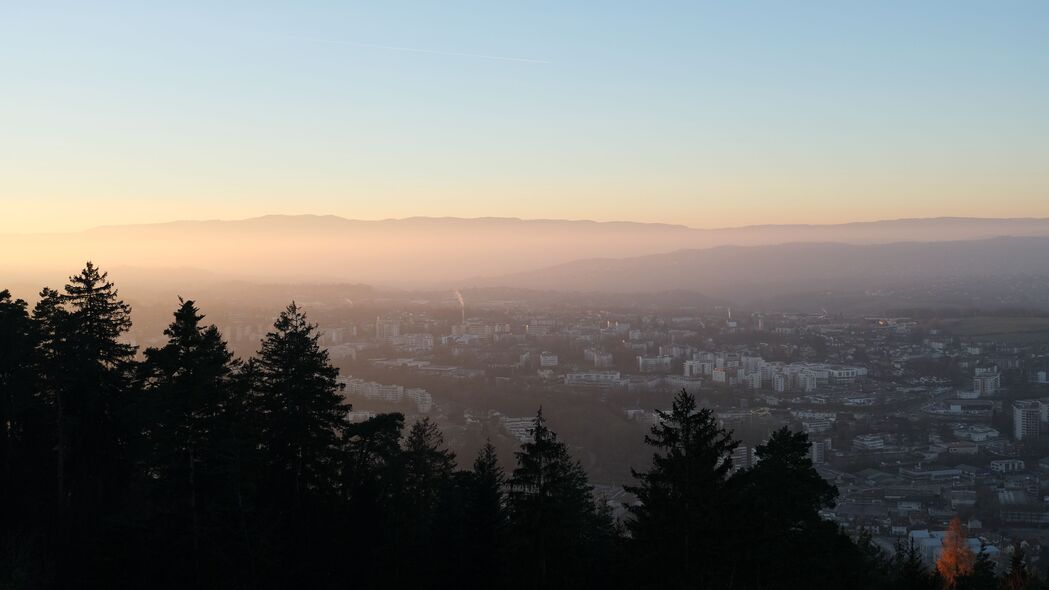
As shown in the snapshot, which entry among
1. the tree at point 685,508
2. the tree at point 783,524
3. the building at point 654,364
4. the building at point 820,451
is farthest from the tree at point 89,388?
the building at point 654,364

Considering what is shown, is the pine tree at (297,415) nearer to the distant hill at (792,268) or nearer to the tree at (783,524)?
the tree at (783,524)

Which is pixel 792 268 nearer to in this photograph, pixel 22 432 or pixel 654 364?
pixel 654 364

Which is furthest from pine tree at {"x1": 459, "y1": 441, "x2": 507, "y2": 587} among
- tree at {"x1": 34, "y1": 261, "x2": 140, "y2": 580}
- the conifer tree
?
the conifer tree

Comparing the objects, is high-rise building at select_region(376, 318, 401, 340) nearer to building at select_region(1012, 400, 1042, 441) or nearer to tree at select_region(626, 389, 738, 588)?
building at select_region(1012, 400, 1042, 441)

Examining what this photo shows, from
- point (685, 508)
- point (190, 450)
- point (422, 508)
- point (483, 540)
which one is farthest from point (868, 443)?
point (190, 450)

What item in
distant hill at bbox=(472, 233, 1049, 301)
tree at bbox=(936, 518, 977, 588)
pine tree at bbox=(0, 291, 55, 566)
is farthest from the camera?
distant hill at bbox=(472, 233, 1049, 301)
